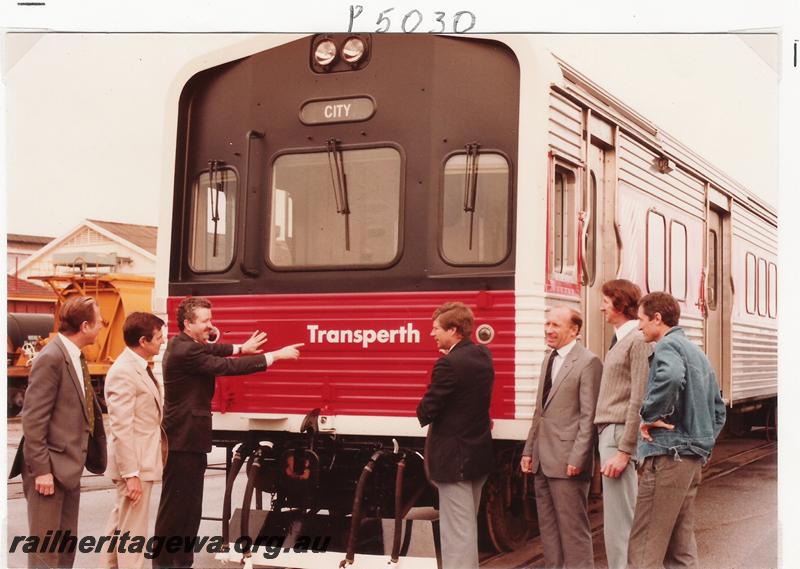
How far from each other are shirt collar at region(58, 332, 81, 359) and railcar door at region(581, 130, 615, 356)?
2.97m

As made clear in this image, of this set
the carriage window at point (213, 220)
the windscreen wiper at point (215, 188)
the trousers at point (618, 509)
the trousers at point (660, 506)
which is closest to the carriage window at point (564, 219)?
the trousers at point (618, 509)

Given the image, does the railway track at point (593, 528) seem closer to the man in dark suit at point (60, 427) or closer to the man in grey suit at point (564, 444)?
the man in grey suit at point (564, 444)

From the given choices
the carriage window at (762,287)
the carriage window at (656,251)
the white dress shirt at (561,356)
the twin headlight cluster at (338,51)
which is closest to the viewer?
the white dress shirt at (561,356)

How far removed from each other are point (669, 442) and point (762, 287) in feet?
10.9

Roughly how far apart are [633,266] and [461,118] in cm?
176

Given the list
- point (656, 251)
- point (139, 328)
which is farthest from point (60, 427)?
point (656, 251)

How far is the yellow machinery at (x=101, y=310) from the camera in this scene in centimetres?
651

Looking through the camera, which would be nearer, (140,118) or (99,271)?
(140,118)

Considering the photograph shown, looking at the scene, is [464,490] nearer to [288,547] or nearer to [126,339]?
[288,547]

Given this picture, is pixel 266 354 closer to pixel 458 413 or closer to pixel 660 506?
pixel 458 413

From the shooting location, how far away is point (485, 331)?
568 centimetres

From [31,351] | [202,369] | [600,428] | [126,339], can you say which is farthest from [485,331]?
[31,351]

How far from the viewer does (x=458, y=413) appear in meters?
5.50

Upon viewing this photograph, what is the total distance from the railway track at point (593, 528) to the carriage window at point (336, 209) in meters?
2.00
